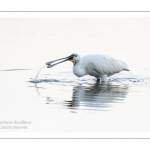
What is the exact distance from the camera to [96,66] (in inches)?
559

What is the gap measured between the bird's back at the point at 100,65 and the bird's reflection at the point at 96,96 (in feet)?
1.27

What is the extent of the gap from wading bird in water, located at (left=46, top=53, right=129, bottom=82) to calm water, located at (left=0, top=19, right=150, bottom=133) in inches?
8.5

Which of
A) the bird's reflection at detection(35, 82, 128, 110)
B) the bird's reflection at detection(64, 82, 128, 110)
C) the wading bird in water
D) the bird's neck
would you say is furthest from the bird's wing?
the bird's reflection at detection(35, 82, 128, 110)

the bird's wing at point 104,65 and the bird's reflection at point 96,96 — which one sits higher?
the bird's wing at point 104,65

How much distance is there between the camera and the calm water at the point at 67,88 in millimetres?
10859

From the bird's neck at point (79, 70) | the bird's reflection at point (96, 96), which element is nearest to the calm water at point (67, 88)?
the bird's reflection at point (96, 96)

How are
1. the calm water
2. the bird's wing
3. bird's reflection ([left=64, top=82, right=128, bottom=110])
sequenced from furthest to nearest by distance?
the bird's wing < bird's reflection ([left=64, top=82, right=128, bottom=110]) < the calm water

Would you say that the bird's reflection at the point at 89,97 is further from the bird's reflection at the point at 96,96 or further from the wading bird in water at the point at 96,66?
the wading bird in water at the point at 96,66

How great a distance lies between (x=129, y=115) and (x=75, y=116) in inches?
39.4

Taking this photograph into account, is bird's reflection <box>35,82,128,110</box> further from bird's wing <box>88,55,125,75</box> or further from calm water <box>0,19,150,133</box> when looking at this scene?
bird's wing <box>88,55,125,75</box>

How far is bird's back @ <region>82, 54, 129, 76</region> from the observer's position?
14.2 meters

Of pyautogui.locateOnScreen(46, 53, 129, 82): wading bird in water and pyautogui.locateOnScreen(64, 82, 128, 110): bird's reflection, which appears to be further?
pyautogui.locateOnScreen(46, 53, 129, 82): wading bird in water

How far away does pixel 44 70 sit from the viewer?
1577 cm

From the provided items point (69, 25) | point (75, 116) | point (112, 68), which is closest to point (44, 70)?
A: point (112, 68)
